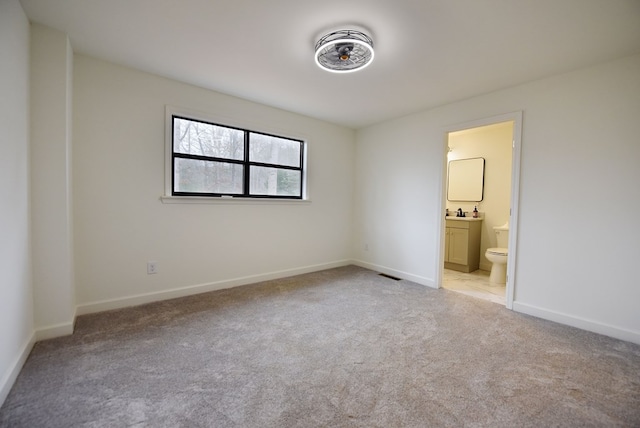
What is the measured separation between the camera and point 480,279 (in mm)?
4035

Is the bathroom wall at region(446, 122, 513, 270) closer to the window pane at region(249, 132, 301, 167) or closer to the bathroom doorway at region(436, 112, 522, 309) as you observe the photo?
the bathroom doorway at region(436, 112, 522, 309)

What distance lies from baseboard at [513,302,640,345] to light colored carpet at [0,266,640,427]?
0.37 ft

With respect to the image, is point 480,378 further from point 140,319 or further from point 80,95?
point 80,95

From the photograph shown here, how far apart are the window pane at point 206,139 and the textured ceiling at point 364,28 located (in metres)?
0.49

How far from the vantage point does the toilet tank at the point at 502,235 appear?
4174mm

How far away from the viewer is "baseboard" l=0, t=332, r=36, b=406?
1.45m

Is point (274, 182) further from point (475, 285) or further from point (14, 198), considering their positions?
point (475, 285)

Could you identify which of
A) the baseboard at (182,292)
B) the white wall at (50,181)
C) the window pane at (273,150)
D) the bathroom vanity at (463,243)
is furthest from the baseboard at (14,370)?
the bathroom vanity at (463,243)

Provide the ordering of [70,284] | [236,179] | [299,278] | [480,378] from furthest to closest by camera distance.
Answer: [299,278] → [236,179] → [70,284] → [480,378]

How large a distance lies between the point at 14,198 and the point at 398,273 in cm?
404

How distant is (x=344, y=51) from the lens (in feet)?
7.04

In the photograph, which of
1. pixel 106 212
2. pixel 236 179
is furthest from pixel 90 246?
pixel 236 179

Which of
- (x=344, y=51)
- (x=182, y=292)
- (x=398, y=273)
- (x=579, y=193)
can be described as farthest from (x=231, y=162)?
(x=579, y=193)

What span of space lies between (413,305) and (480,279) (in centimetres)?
178
